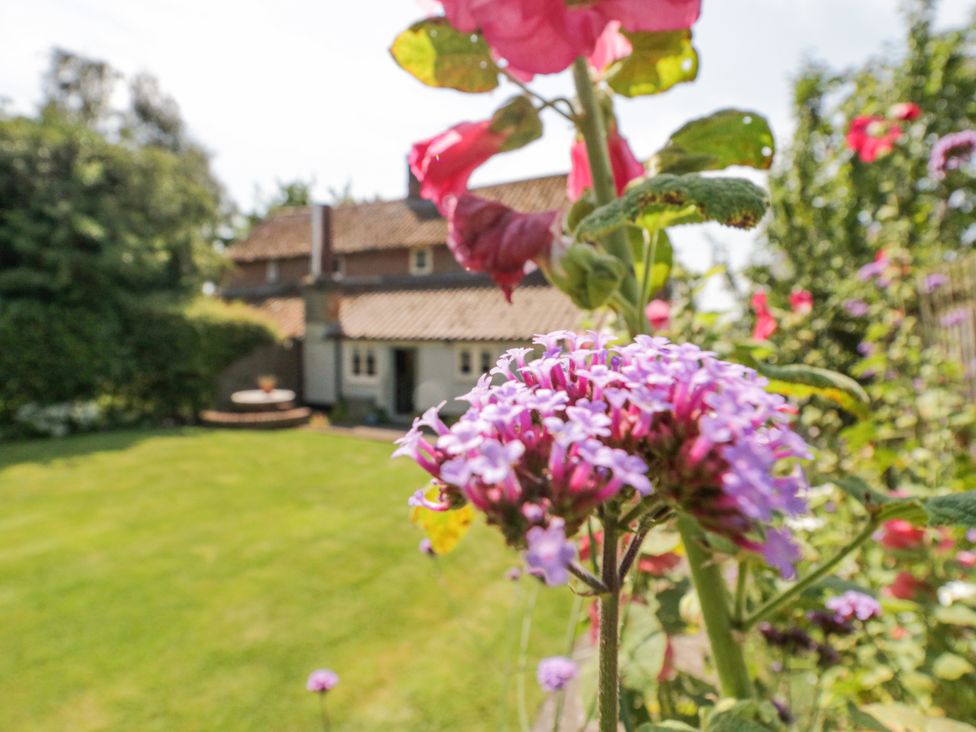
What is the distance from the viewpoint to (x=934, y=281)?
12.7 ft

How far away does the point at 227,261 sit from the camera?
58.6 ft

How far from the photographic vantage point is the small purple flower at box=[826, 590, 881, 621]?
5.48 ft

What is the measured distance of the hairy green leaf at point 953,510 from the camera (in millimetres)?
825

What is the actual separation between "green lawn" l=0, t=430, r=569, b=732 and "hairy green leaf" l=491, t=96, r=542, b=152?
1.90 m

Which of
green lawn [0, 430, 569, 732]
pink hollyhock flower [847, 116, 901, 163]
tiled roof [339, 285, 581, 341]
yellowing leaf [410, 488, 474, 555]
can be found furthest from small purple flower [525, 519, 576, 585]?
tiled roof [339, 285, 581, 341]

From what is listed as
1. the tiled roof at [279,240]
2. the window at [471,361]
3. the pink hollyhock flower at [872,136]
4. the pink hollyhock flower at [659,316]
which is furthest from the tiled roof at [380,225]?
the pink hollyhock flower at [659,316]

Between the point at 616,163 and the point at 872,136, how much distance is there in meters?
3.36

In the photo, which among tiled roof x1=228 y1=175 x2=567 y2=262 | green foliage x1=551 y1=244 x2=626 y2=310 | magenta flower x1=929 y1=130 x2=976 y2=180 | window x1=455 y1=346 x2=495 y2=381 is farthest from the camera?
tiled roof x1=228 y1=175 x2=567 y2=262

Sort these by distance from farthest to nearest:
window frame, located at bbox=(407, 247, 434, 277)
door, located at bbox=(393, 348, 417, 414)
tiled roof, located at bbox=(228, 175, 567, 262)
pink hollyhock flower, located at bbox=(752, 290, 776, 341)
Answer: window frame, located at bbox=(407, 247, 434, 277) < tiled roof, located at bbox=(228, 175, 567, 262) < door, located at bbox=(393, 348, 417, 414) < pink hollyhock flower, located at bbox=(752, 290, 776, 341)

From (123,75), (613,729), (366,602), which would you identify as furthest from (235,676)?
(123,75)

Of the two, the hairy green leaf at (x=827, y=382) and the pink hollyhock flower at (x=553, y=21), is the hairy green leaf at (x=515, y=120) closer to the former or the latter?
the pink hollyhock flower at (x=553, y=21)

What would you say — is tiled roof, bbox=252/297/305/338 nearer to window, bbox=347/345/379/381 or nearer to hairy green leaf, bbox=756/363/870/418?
window, bbox=347/345/379/381

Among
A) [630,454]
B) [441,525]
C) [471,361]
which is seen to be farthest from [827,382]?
[471,361]

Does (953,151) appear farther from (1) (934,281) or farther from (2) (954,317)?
(2) (954,317)
